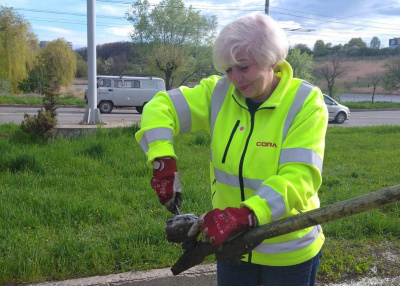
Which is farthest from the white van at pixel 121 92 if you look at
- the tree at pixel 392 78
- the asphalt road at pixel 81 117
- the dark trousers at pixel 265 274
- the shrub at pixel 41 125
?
the tree at pixel 392 78

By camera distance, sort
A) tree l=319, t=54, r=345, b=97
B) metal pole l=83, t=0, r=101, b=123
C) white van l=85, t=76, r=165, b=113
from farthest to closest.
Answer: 1. tree l=319, t=54, r=345, b=97
2. white van l=85, t=76, r=165, b=113
3. metal pole l=83, t=0, r=101, b=123

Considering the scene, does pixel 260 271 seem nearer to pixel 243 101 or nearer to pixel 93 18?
pixel 243 101

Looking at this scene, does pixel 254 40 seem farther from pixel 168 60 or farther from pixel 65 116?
pixel 168 60

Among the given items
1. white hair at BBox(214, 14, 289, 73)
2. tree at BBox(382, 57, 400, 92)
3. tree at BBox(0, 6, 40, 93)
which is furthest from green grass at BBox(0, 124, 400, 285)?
tree at BBox(382, 57, 400, 92)

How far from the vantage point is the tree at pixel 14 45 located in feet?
84.8

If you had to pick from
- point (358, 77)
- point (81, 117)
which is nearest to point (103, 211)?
point (81, 117)

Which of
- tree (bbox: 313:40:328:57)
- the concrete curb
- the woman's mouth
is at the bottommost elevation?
the concrete curb

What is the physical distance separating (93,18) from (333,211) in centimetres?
1039


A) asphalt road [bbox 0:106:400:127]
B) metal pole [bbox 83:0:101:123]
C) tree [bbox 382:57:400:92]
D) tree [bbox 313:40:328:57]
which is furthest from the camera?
tree [bbox 313:40:328:57]

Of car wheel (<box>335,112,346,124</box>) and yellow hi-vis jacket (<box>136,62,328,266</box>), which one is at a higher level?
yellow hi-vis jacket (<box>136,62,328,266</box>)

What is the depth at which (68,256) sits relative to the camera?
10.5ft

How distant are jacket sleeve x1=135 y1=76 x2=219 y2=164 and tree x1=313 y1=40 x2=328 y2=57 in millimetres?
50500

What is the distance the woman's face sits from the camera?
168 cm

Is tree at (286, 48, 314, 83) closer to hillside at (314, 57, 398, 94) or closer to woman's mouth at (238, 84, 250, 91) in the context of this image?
hillside at (314, 57, 398, 94)
